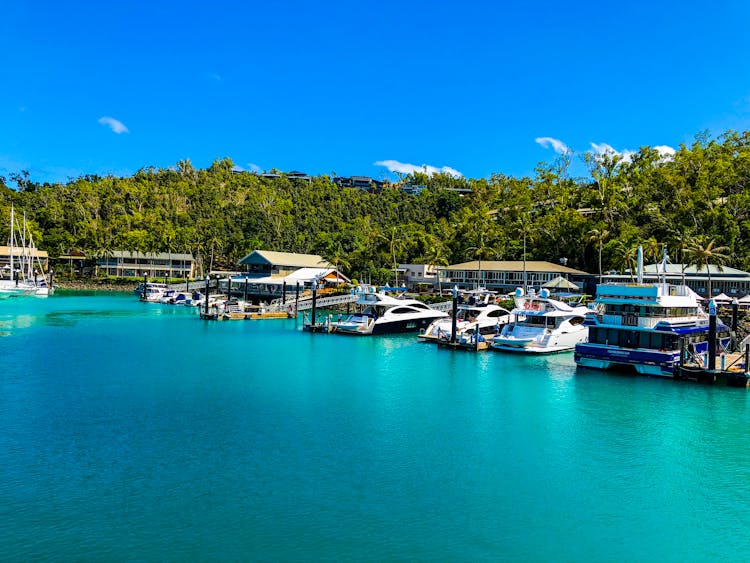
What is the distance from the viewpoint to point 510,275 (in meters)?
85.0

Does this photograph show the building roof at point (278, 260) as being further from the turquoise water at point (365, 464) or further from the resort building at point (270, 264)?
the turquoise water at point (365, 464)

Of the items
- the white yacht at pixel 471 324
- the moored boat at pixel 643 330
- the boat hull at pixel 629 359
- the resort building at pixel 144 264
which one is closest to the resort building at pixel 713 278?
the white yacht at pixel 471 324

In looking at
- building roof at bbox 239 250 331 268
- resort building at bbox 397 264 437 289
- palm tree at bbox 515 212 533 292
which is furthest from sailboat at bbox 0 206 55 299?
palm tree at bbox 515 212 533 292

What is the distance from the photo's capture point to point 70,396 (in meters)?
30.0

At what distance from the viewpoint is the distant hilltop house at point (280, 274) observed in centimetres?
8762

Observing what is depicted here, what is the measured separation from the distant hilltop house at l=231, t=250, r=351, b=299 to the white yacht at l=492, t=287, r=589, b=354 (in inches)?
1815

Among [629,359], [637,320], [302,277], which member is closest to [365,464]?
[629,359]

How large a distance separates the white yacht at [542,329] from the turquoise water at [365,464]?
13.5 ft

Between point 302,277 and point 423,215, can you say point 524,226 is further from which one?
point 423,215

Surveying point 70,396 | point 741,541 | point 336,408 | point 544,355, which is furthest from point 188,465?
point 544,355

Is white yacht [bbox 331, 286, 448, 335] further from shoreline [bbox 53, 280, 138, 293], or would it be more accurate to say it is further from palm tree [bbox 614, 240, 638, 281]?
shoreline [bbox 53, 280, 138, 293]

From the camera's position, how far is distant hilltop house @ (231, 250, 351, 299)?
87625 millimetres

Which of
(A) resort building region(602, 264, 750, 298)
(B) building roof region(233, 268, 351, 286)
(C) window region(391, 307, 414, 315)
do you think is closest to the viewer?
(C) window region(391, 307, 414, 315)

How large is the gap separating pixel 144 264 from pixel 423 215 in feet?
212
